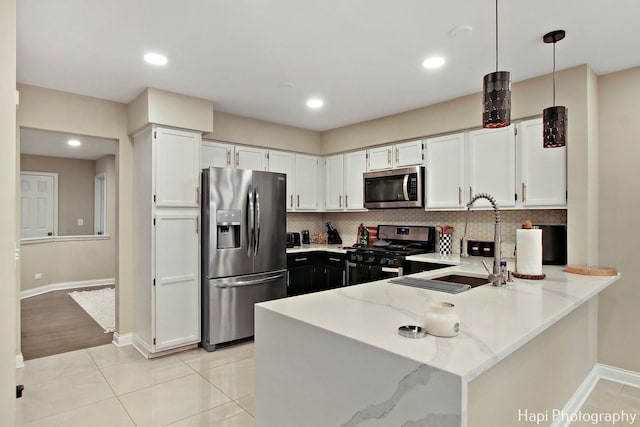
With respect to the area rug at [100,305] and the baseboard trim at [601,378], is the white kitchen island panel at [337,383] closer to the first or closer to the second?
the baseboard trim at [601,378]

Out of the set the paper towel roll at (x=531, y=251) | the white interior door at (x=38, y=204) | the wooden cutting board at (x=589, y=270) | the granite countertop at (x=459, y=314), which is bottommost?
the granite countertop at (x=459, y=314)

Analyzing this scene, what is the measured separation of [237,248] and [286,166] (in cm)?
155

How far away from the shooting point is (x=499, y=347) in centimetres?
120

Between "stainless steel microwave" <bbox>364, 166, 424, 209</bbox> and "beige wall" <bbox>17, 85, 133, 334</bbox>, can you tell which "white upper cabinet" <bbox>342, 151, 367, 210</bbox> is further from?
"beige wall" <bbox>17, 85, 133, 334</bbox>

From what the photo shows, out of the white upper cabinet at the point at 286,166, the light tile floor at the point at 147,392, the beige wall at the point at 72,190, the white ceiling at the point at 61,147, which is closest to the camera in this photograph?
the light tile floor at the point at 147,392

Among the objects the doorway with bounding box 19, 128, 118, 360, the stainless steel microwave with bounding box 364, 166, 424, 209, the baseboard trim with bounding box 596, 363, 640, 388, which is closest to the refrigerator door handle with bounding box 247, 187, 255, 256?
the stainless steel microwave with bounding box 364, 166, 424, 209

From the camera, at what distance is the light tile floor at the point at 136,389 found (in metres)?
2.48

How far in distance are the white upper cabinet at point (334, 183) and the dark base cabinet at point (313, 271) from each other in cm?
76

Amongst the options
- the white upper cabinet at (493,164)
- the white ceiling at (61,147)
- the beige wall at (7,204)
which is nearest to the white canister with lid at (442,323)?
the beige wall at (7,204)

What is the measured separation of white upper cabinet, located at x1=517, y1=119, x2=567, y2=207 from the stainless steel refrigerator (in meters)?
2.50

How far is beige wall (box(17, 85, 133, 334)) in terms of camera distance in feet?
11.3

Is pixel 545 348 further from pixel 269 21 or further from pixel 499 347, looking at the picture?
pixel 269 21

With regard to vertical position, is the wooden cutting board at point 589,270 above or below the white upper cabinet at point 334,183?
below

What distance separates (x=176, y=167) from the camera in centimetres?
363
